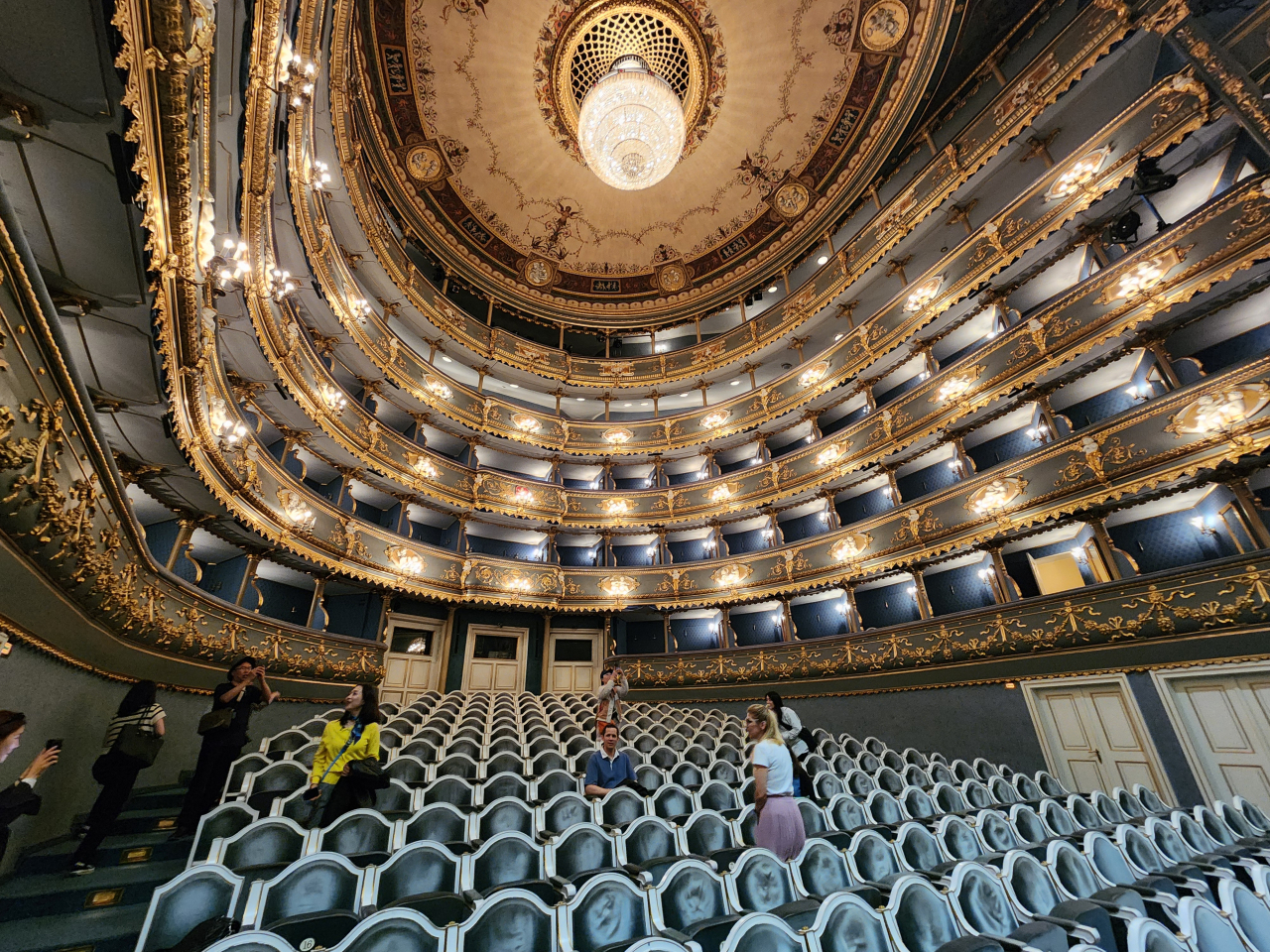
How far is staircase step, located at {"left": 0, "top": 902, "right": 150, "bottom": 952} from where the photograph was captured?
2314 millimetres

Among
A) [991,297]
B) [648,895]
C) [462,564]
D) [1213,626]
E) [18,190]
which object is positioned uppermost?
[991,297]

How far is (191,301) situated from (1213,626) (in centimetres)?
1002

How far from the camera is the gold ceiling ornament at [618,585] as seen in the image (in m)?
12.3

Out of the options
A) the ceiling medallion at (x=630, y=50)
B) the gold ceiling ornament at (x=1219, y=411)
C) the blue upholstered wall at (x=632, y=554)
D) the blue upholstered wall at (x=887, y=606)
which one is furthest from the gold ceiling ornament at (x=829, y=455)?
the ceiling medallion at (x=630, y=50)

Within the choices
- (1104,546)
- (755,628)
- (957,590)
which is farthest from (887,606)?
(1104,546)

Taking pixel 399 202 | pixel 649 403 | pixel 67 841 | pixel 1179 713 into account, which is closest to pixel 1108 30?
pixel 1179 713

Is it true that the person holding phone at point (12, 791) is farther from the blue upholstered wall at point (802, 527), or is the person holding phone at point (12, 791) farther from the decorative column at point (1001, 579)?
the blue upholstered wall at point (802, 527)

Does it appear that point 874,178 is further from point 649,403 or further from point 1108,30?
point 649,403

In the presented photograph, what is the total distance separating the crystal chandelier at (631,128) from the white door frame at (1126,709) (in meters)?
10.8

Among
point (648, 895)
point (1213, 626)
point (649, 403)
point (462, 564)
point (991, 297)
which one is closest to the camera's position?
point (648, 895)

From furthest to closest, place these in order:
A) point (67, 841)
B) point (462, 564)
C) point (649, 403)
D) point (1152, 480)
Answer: point (649, 403)
point (462, 564)
point (1152, 480)
point (67, 841)

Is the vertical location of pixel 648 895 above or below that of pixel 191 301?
below

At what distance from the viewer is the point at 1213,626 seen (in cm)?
577

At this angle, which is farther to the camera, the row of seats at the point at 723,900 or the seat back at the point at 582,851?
the seat back at the point at 582,851
